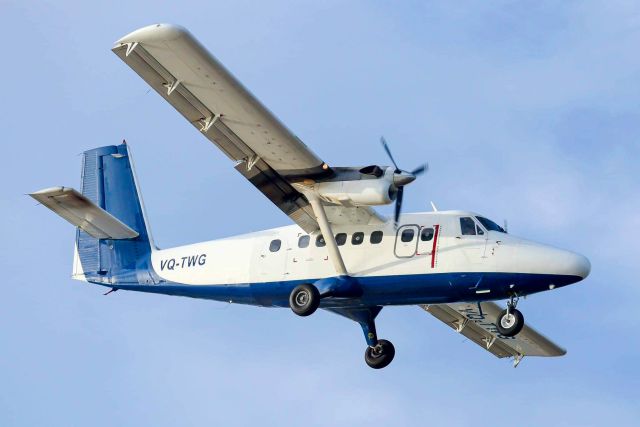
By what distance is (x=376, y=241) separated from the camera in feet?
93.3

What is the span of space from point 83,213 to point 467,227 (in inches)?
333

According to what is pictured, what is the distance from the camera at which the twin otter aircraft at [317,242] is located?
26438 mm

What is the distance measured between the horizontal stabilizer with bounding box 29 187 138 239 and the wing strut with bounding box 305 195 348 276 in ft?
16.5

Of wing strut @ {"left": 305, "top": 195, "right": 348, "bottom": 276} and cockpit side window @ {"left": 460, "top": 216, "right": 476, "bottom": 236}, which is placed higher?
cockpit side window @ {"left": 460, "top": 216, "right": 476, "bottom": 236}

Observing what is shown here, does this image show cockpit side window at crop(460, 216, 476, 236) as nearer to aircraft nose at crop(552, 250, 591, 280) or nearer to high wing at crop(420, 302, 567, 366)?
aircraft nose at crop(552, 250, 591, 280)

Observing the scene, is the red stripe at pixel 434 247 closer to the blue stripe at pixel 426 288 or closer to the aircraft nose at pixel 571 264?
the blue stripe at pixel 426 288

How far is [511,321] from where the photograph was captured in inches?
1083

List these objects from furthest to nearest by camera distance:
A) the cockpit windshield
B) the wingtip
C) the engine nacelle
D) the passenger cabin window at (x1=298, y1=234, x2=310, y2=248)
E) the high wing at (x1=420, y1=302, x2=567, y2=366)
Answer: the high wing at (x1=420, y1=302, x2=567, y2=366) < the passenger cabin window at (x1=298, y1=234, x2=310, y2=248) < the cockpit windshield < the engine nacelle < the wingtip

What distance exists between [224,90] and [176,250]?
6.26 metres

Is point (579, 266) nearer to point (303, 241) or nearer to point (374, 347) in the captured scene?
point (374, 347)

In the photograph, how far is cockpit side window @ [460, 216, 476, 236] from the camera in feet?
91.8

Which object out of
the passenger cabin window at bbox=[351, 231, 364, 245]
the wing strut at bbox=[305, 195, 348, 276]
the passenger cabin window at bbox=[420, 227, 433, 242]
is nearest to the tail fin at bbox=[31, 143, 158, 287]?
the wing strut at bbox=[305, 195, 348, 276]

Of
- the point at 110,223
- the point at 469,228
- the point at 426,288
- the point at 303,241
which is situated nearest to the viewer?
the point at 426,288

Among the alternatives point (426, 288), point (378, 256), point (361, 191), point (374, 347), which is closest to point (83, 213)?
point (361, 191)
